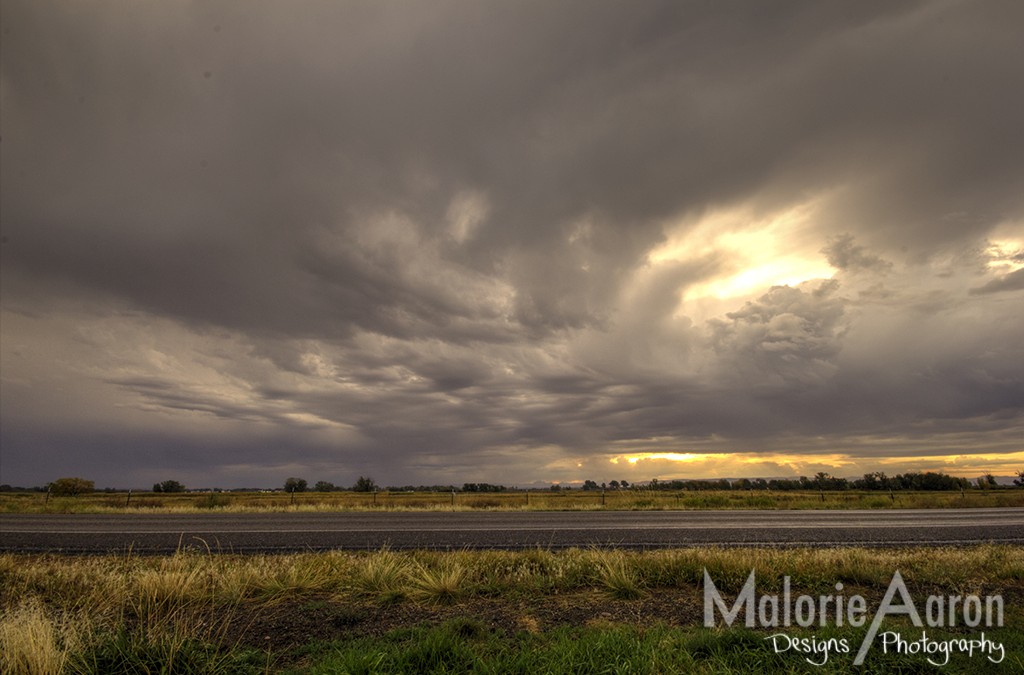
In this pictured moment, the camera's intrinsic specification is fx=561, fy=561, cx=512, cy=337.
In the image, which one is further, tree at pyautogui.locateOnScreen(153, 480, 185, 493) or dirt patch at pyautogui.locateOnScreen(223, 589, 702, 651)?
tree at pyautogui.locateOnScreen(153, 480, 185, 493)

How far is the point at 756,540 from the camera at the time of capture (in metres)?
18.4

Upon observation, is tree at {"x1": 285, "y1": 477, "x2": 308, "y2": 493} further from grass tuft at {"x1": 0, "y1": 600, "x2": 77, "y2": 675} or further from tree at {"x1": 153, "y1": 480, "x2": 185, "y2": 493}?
grass tuft at {"x1": 0, "y1": 600, "x2": 77, "y2": 675}

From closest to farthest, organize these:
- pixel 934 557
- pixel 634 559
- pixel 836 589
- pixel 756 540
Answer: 1. pixel 836 589
2. pixel 634 559
3. pixel 934 557
4. pixel 756 540

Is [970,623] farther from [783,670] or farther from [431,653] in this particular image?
[431,653]

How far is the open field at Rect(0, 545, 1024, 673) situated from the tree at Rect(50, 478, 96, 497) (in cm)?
9219

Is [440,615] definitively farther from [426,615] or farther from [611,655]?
[611,655]

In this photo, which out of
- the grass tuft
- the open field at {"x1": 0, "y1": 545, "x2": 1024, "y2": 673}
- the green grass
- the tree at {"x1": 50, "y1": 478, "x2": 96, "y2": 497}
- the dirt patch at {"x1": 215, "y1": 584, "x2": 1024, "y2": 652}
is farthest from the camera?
the tree at {"x1": 50, "y1": 478, "x2": 96, "y2": 497}

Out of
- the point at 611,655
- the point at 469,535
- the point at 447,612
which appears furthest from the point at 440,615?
the point at 469,535

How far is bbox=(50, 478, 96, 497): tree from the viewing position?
85.2m

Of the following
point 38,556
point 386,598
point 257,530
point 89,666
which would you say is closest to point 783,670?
point 386,598

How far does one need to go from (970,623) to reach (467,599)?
7165 millimetres

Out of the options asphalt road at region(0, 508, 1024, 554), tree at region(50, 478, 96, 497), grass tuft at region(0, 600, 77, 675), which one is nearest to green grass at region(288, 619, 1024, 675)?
grass tuft at region(0, 600, 77, 675)

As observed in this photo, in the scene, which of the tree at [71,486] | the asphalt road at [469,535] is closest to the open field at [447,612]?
the asphalt road at [469,535]

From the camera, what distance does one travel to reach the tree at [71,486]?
3355 inches
